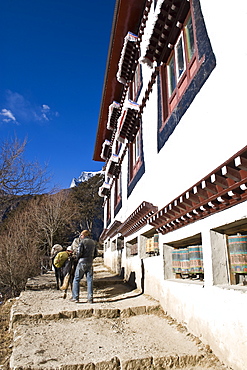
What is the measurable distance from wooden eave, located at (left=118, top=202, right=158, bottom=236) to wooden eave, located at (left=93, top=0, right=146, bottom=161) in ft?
20.4

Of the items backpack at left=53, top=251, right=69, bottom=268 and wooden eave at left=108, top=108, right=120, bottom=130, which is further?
wooden eave at left=108, top=108, right=120, bottom=130

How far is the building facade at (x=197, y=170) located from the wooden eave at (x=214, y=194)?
1 cm

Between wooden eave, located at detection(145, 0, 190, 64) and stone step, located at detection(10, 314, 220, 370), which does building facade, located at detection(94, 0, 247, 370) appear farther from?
stone step, located at detection(10, 314, 220, 370)

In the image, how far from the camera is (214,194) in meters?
3.40

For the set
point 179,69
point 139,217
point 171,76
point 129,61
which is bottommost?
point 139,217

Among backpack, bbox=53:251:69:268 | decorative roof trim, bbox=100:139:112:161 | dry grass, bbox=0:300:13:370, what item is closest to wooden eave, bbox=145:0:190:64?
backpack, bbox=53:251:69:268

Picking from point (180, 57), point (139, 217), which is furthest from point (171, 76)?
point (139, 217)

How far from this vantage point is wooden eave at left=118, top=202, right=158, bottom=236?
6539 millimetres

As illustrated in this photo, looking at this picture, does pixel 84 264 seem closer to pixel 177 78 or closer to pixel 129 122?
pixel 177 78

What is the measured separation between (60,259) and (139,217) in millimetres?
2506

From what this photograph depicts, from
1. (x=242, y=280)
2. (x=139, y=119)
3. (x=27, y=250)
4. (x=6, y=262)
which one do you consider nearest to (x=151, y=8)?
(x=139, y=119)

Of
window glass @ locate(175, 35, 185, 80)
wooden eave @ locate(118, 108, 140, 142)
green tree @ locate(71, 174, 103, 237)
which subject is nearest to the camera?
window glass @ locate(175, 35, 185, 80)

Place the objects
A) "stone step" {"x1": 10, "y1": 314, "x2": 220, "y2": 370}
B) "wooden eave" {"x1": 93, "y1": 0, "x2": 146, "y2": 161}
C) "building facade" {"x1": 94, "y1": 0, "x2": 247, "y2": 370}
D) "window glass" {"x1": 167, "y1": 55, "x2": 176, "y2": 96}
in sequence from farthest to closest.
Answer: "wooden eave" {"x1": 93, "y1": 0, "x2": 146, "y2": 161} → "window glass" {"x1": 167, "y1": 55, "x2": 176, "y2": 96} → "building facade" {"x1": 94, "y1": 0, "x2": 247, "y2": 370} → "stone step" {"x1": 10, "y1": 314, "x2": 220, "y2": 370}

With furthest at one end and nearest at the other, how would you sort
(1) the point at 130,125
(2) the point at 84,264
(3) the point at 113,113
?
(3) the point at 113,113
(1) the point at 130,125
(2) the point at 84,264
